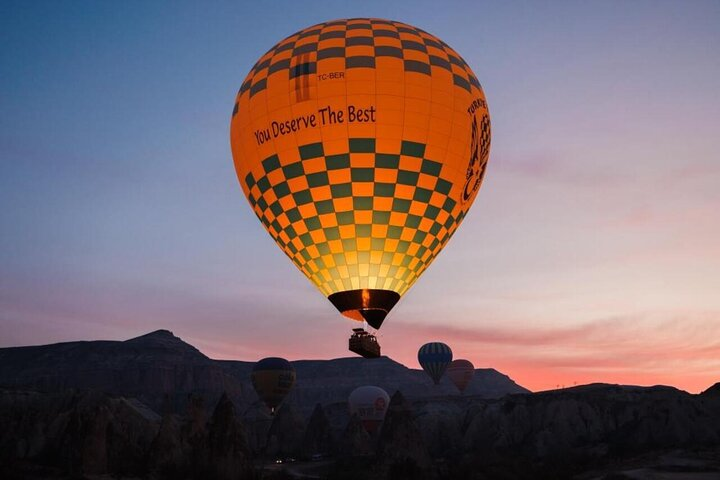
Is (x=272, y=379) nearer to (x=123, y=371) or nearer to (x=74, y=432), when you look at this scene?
(x=74, y=432)

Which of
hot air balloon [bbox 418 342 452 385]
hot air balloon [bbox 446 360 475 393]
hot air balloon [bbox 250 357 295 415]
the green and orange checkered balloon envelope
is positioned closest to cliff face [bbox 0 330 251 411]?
hot air balloon [bbox 446 360 475 393]

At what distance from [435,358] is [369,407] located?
1673 cm

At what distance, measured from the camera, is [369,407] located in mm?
98625

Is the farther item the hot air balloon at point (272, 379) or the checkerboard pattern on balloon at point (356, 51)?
the hot air balloon at point (272, 379)

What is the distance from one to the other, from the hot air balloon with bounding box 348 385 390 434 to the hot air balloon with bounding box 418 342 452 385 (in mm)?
11675

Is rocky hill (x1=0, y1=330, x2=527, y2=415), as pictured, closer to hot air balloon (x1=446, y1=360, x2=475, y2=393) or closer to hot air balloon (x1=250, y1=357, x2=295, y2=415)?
hot air balloon (x1=446, y1=360, x2=475, y2=393)

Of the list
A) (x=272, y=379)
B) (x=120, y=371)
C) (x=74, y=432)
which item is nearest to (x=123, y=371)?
(x=120, y=371)

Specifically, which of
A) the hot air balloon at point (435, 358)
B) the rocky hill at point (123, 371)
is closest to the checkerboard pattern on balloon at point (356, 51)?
the hot air balloon at point (435, 358)

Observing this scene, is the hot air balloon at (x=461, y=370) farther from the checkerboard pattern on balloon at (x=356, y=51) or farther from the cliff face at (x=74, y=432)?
the checkerboard pattern on balloon at (x=356, y=51)

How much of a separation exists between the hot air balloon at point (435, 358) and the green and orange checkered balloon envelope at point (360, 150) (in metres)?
85.6

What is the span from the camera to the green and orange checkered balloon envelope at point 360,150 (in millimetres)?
25344

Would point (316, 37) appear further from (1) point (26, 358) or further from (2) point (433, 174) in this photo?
(1) point (26, 358)

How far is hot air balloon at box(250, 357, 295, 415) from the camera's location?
98.2m

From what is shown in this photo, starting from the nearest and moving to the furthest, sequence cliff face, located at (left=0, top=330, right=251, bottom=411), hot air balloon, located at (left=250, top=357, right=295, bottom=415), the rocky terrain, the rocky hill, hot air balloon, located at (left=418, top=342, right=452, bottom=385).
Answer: the rocky terrain
hot air balloon, located at (left=250, top=357, right=295, bottom=415)
hot air balloon, located at (left=418, top=342, right=452, bottom=385)
the rocky hill
cliff face, located at (left=0, top=330, right=251, bottom=411)
